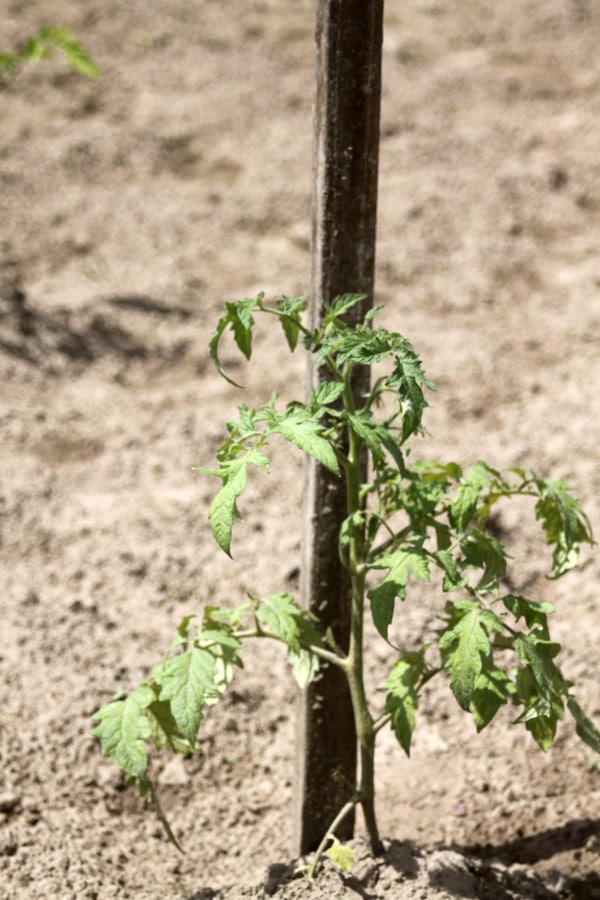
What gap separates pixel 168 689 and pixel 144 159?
17.7 feet

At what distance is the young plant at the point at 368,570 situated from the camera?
221 cm

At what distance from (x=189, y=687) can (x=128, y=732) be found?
217mm

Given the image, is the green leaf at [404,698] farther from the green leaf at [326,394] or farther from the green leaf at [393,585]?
the green leaf at [326,394]

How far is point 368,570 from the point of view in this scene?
257cm

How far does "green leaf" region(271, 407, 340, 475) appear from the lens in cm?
212

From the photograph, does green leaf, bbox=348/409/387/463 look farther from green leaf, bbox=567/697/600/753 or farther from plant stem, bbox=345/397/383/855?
green leaf, bbox=567/697/600/753

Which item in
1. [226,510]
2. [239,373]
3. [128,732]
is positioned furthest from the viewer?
[239,373]

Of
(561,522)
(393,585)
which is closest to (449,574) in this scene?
(393,585)

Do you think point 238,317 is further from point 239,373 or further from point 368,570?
point 239,373

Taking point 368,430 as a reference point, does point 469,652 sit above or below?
below

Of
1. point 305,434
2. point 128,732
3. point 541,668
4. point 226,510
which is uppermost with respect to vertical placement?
point 305,434

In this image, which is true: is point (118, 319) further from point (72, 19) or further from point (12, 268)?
point (72, 19)

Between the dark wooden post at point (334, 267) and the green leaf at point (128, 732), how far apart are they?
0.57 metres

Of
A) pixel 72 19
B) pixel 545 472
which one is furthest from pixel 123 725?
pixel 72 19
